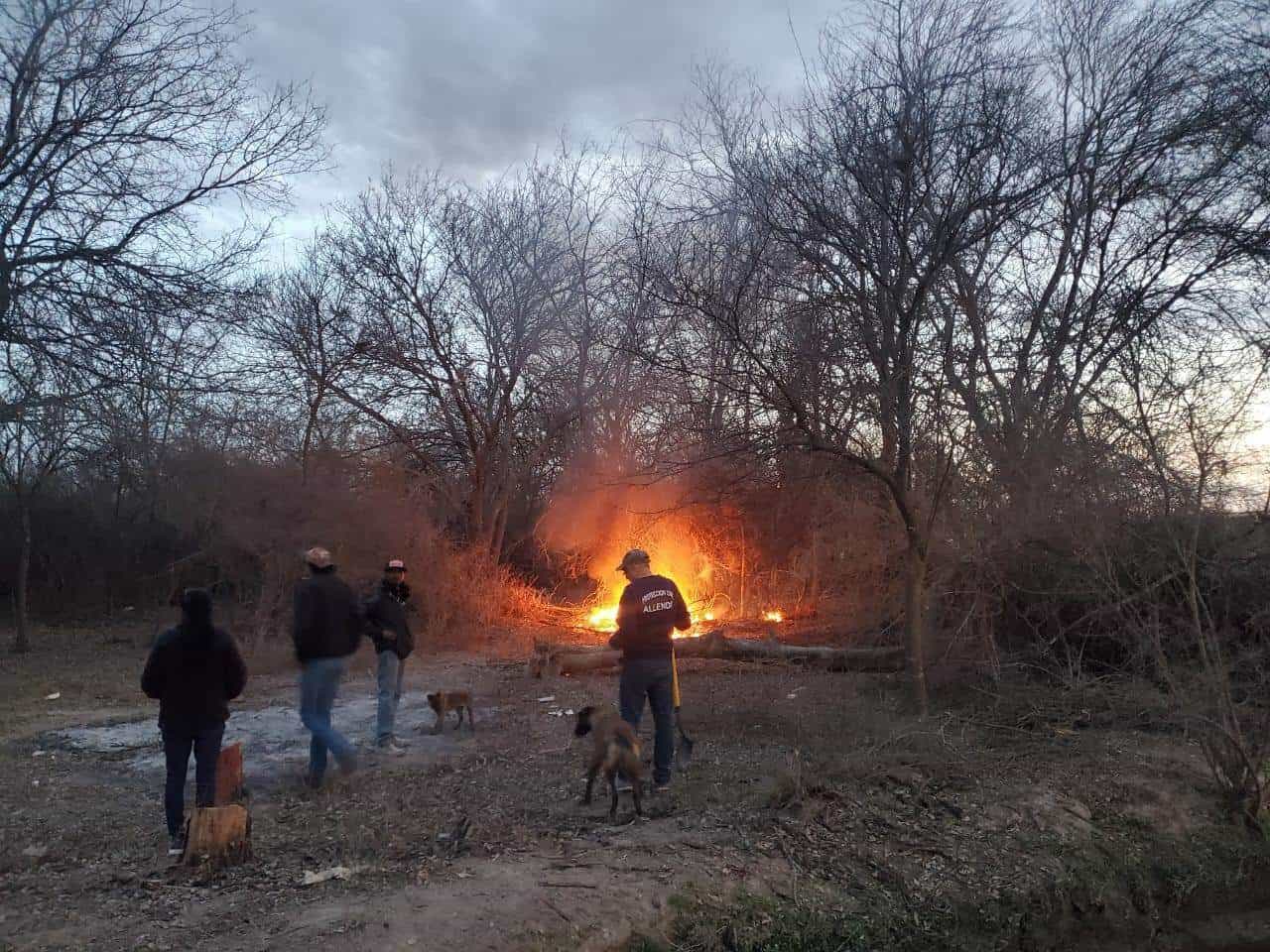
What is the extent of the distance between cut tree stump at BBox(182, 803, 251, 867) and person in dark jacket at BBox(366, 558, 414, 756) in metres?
2.71

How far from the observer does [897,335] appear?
29.6 feet

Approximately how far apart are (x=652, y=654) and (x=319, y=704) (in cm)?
255

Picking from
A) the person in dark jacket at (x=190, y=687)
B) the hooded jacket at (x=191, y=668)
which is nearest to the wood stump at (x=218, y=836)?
the person in dark jacket at (x=190, y=687)

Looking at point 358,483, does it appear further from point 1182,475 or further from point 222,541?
Answer: point 1182,475

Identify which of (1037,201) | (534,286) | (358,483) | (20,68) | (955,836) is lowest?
(955,836)

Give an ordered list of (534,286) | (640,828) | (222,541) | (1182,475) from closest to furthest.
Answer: (640,828) → (1182,475) → (222,541) → (534,286)

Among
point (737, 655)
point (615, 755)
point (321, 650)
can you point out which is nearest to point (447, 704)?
point (321, 650)

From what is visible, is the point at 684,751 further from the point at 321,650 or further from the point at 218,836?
the point at 218,836

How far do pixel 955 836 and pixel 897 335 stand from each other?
14.4 ft

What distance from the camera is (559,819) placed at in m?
6.80

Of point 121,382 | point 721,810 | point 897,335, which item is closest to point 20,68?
point 121,382

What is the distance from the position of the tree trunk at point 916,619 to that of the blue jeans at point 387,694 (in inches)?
187

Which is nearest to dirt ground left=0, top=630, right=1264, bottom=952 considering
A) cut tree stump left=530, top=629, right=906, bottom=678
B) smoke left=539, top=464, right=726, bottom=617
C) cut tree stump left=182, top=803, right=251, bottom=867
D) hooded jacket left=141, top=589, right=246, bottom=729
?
cut tree stump left=182, top=803, right=251, bottom=867

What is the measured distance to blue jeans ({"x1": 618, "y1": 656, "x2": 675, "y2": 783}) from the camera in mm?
7238
